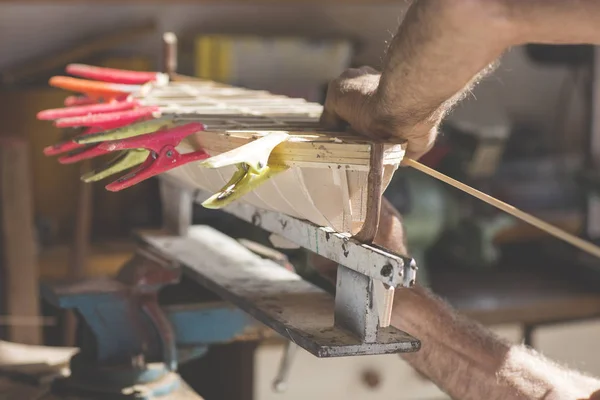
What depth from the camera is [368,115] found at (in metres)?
1.13

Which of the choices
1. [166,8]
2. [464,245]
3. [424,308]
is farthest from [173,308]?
[166,8]

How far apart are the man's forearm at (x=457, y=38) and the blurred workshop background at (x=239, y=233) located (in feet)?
4.88

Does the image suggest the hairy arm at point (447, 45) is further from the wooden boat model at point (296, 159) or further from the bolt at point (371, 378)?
the bolt at point (371, 378)

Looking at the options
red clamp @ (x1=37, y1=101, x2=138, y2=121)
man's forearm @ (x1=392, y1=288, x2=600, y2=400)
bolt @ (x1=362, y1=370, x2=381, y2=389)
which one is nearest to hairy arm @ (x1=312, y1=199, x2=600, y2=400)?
man's forearm @ (x1=392, y1=288, x2=600, y2=400)

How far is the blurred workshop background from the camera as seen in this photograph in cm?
258

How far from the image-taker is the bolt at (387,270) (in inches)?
40.6

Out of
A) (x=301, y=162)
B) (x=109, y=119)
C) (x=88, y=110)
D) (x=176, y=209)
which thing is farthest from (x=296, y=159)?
(x=176, y=209)

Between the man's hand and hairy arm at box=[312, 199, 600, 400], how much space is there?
20 centimetres

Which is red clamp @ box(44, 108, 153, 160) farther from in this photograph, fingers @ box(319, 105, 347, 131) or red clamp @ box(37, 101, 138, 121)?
fingers @ box(319, 105, 347, 131)

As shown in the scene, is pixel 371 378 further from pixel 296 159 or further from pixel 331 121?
pixel 296 159

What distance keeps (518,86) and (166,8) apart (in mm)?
1274

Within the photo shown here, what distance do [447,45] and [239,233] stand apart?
1.68 metres

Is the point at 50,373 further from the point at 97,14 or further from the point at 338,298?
the point at 97,14

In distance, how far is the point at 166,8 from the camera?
10.0 ft
